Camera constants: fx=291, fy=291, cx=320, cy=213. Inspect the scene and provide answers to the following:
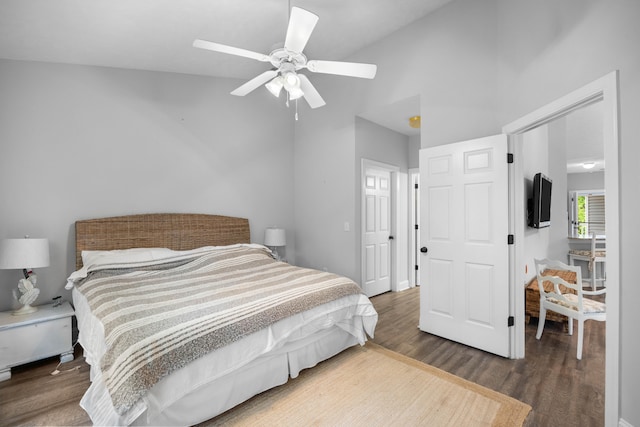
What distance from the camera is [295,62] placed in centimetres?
212

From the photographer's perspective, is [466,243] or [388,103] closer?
[466,243]

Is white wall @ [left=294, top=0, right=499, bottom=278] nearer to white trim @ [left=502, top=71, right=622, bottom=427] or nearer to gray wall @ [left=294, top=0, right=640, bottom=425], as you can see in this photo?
gray wall @ [left=294, top=0, right=640, bottom=425]

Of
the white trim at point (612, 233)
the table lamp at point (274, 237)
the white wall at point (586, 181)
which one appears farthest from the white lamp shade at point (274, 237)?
the white wall at point (586, 181)

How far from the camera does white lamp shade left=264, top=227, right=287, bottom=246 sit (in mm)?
4027

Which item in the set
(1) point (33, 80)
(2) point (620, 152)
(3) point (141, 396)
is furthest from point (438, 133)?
(1) point (33, 80)

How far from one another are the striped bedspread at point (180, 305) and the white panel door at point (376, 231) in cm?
151

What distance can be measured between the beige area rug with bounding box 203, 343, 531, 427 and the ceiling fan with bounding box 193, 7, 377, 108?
223cm

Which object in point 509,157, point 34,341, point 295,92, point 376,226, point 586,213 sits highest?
point 295,92

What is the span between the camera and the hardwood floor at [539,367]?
1856 mm

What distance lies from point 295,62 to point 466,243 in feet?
7.12

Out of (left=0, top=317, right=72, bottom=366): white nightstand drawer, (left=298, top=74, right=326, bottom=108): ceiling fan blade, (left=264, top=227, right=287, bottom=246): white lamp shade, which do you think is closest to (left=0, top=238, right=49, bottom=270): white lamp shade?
(left=0, top=317, right=72, bottom=366): white nightstand drawer

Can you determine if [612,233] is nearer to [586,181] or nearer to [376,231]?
[376,231]

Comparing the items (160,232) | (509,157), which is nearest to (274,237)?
(160,232)

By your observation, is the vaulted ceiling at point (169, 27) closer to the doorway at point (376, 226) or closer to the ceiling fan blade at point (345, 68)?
the ceiling fan blade at point (345, 68)
